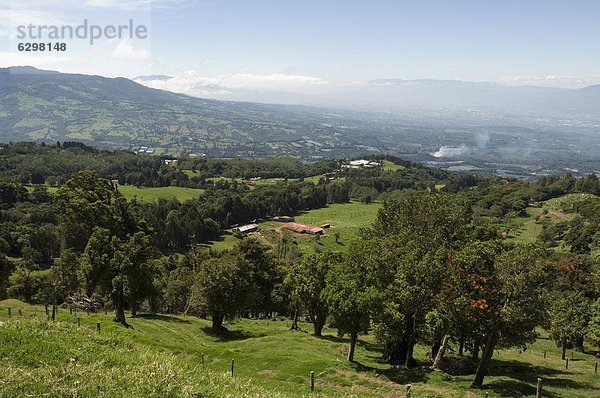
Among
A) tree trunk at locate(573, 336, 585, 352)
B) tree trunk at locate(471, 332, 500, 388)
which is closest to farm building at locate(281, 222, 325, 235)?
tree trunk at locate(573, 336, 585, 352)

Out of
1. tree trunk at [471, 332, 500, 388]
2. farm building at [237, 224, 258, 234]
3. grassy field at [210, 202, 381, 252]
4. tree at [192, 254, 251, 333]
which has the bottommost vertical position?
farm building at [237, 224, 258, 234]

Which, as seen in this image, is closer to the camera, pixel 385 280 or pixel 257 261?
pixel 385 280

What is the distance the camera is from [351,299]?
2809cm

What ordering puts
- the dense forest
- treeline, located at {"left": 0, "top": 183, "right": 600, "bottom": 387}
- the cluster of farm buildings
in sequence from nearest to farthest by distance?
treeline, located at {"left": 0, "top": 183, "right": 600, "bottom": 387} < the dense forest < the cluster of farm buildings

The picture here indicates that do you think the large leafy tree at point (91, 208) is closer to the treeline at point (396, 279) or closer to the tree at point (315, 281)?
the treeline at point (396, 279)

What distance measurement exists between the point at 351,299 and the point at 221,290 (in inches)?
774

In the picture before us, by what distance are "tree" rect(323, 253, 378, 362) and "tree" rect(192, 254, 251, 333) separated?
53.0ft

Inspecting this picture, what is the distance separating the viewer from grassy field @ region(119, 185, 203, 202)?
17327 cm

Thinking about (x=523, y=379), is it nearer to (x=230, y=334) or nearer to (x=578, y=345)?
(x=578, y=345)

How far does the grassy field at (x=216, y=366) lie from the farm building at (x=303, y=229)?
91.2 metres

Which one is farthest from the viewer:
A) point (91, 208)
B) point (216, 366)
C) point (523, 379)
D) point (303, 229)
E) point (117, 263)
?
point (303, 229)

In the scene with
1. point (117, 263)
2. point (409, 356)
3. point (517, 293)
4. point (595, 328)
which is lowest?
point (595, 328)

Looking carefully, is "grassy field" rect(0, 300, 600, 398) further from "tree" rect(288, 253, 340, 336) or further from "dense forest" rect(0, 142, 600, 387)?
"tree" rect(288, 253, 340, 336)

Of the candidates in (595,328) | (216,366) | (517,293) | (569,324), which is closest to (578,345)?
(569,324)
